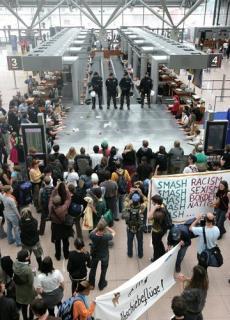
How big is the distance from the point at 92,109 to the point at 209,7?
32843mm

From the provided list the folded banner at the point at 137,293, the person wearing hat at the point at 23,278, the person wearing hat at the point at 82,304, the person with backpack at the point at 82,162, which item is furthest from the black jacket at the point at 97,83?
the person wearing hat at the point at 82,304

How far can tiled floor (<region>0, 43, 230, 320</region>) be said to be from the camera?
5691mm

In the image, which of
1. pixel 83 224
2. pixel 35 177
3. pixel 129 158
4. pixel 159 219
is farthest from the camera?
pixel 129 158

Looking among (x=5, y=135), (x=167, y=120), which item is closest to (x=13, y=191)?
(x=5, y=135)

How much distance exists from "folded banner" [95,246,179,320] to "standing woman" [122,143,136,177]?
11.2 feet

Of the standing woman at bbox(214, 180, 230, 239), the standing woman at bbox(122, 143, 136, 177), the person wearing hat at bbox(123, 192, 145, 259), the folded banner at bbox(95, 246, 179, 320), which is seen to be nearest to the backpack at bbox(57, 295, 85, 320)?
the folded banner at bbox(95, 246, 179, 320)

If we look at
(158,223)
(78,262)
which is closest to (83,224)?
(158,223)

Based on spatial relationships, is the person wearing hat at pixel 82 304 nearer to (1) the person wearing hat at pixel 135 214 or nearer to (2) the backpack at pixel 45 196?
(1) the person wearing hat at pixel 135 214

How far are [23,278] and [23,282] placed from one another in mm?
80

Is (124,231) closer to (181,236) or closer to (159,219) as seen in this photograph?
(159,219)

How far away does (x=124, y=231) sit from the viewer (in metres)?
7.63

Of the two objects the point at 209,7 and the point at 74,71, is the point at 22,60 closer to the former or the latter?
the point at 74,71

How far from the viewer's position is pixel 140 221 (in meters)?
6.10

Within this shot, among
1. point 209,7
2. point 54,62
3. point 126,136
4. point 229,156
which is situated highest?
point 209,7
